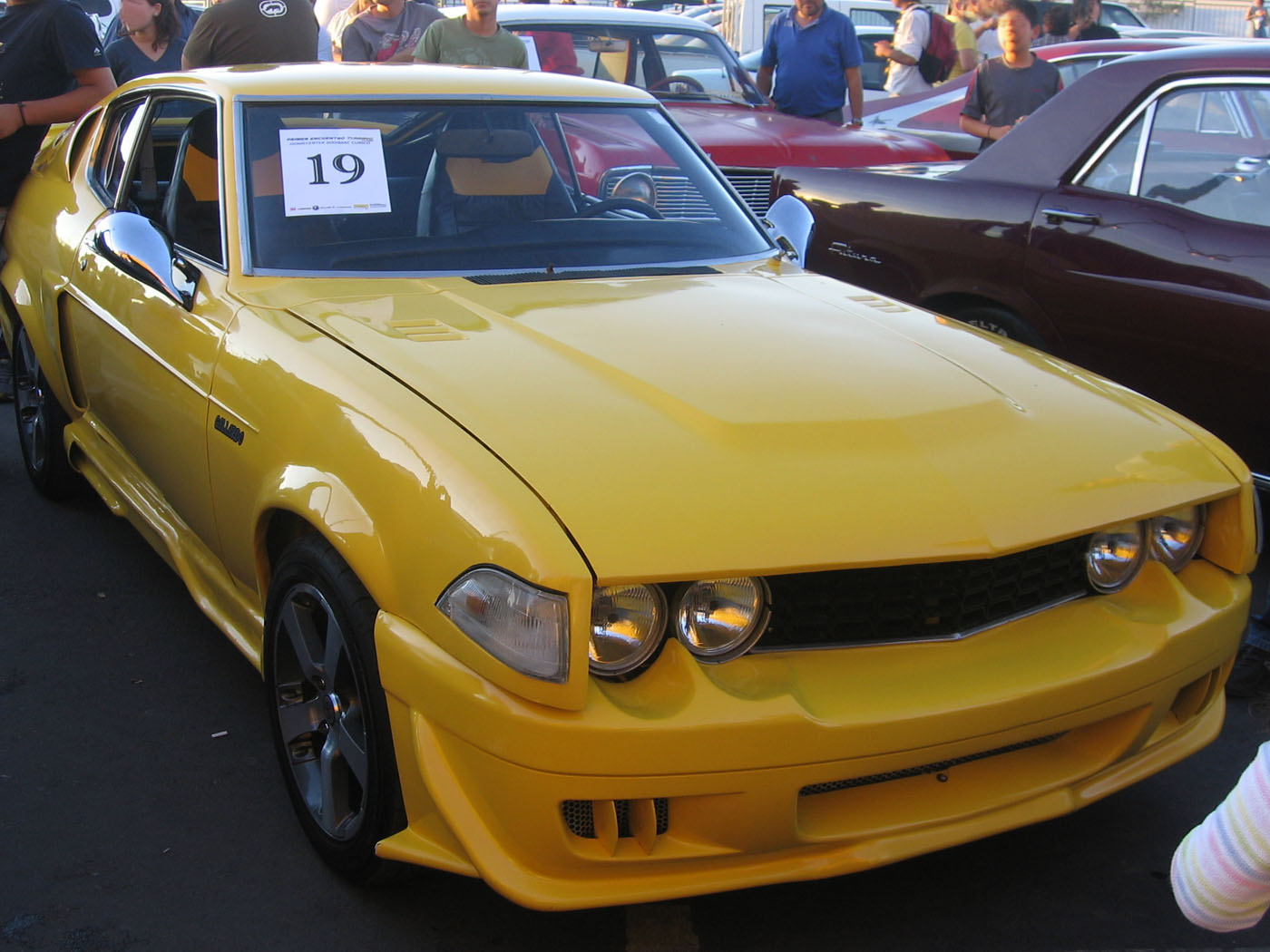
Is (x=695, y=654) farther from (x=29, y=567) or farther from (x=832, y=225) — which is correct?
(x=832, y=225)

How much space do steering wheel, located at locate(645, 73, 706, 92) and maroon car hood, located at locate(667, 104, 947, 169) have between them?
1.37 feet

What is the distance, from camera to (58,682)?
337 centimetres

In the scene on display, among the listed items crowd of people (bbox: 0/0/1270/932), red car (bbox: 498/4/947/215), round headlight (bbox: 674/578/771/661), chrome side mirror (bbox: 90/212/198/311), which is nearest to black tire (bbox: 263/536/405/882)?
round headlight (bbox: 674/578/771/661)

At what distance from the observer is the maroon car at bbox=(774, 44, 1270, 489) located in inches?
151

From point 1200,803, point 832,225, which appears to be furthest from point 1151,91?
point 1200,803

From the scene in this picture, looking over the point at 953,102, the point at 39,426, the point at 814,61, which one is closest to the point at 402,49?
the point at 814,61

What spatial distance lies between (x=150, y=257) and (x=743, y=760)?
203 cm

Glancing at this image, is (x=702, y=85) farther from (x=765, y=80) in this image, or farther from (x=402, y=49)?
(x=402, y=49)

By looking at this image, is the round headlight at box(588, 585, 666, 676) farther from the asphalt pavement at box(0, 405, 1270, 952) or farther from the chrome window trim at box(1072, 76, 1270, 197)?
the chrome window trim at box(1072, 76, 1270, 197)

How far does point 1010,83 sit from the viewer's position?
280 inches

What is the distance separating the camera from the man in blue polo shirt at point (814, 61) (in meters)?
8.54

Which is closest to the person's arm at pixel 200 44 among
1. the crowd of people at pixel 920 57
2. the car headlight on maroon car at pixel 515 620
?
the crowd of people at pixel 920 57

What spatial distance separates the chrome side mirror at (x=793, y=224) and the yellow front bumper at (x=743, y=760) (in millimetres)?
1903

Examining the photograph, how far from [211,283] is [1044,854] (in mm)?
2288
